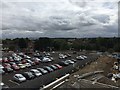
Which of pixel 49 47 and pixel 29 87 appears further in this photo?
pixel 49 47

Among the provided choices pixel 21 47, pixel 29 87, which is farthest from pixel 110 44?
pixel 29 87

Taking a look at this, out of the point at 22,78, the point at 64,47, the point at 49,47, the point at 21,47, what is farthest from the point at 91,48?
the point at 22,78

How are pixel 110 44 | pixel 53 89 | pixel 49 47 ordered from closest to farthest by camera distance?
1. pixel 53 89
2. pixel 49 47
3. pixel 110 44

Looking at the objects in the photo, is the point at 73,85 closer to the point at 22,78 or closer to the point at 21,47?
the point at 22,78

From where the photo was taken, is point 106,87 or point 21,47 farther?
point 21,47

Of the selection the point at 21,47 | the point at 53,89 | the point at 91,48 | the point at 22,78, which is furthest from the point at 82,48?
the point at 53,89

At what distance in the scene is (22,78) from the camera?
21.4m

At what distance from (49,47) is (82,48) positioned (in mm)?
10888

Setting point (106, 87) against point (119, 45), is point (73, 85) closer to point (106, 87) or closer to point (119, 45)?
point (106, 87)

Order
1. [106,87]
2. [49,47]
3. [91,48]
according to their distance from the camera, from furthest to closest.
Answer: [91,48] < [49,47] < [106,87]

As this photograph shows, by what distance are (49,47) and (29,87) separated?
4901 centimetres

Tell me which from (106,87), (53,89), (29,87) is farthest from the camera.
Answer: (106,87)

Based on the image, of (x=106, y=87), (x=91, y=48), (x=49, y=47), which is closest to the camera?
(x=106, y=87)

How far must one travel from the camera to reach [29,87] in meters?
15.4
